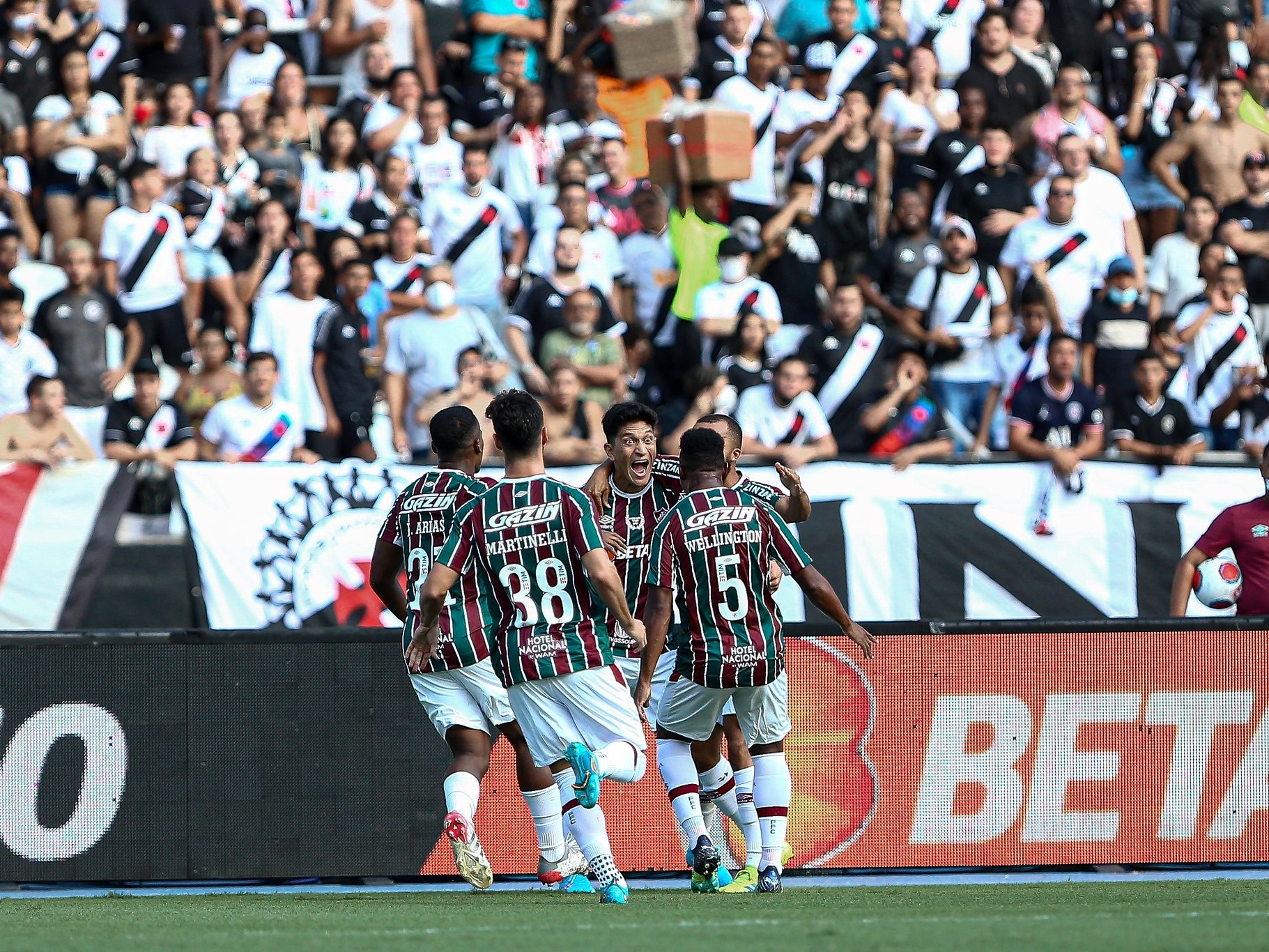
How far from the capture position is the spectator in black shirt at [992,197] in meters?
16.0

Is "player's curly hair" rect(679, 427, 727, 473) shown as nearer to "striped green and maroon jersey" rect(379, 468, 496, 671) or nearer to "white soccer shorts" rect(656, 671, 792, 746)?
"striped green and maroon jersey" rect(379, 468, 496, 671)

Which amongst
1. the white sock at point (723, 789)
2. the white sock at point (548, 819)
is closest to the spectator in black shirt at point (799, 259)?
the white sock at point (723, 789)

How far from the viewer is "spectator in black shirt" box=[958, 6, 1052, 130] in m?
17.0

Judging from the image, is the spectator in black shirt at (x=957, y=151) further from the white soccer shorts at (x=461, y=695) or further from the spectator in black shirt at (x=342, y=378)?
the white soccer shorts at (x=461, y=695)

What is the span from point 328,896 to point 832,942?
3720 millimetres

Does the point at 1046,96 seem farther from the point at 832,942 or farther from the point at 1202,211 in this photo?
the point at 832,942

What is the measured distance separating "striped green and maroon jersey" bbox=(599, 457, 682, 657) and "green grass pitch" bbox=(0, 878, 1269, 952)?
1411mm

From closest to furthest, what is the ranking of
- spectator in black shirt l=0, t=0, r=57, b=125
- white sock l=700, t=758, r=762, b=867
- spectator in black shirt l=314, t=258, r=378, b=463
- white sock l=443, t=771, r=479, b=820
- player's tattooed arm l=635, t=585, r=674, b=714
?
white sock l=443, t=771, r=479, b=820 → player's tattooed arm l=635, t=585, r=674, b=714 → white sock l=700, t=758, r=762, b=867 → spectator in black shirt l=314, t=258, r=378, b=463 → spectator in black shirt l=0, t=0, r=57, b=125

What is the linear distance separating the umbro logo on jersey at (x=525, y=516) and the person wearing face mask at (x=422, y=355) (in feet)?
20.4

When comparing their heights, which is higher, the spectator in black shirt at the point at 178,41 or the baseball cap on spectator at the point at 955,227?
the spectator in black shirt at the point at 178,41

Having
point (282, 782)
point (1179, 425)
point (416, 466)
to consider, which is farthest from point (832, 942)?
point (1179, 425)

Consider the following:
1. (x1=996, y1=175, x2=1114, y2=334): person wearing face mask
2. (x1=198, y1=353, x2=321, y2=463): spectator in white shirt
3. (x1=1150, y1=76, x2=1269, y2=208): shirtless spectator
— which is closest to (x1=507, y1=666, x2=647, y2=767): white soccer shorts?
(x1=198, y1=353, x2=321, y2=463): spectator in white shirt

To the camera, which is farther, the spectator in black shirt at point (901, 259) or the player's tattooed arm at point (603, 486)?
the spectator in black shirt at point (901, 259)

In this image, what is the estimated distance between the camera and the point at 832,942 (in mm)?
6172
